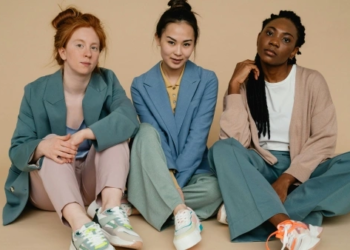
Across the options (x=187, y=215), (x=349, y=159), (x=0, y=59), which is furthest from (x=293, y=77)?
(x=0, y=59)

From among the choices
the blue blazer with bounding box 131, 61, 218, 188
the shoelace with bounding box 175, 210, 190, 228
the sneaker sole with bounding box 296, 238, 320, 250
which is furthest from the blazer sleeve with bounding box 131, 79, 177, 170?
the sneaker sole with bounding box 296, 238, 320, 250

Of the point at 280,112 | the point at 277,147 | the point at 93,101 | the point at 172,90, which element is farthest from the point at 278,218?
the point at 93,101

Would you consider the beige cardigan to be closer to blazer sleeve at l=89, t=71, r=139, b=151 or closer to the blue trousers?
the blue trousers

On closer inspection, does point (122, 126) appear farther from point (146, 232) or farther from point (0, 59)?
point (0, 59)

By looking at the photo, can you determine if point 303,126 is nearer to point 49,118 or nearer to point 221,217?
Result: point 221,217

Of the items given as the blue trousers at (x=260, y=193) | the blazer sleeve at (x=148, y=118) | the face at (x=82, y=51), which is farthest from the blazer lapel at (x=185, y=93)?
the face at (x=82, y=51)

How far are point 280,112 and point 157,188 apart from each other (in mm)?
910

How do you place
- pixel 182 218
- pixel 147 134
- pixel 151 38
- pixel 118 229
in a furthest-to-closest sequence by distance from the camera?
pixel 151 38 < pixel 147 134 < pixel 182 218 < pixel 118 229

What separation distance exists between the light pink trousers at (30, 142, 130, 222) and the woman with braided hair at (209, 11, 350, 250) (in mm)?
492

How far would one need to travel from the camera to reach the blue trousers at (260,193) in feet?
10.1

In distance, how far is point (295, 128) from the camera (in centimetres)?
360

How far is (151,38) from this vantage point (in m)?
4.96

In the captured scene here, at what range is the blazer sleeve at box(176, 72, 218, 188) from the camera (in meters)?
3.54

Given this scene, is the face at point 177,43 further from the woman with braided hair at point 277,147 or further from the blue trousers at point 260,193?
the blue trousers at point 260,193
